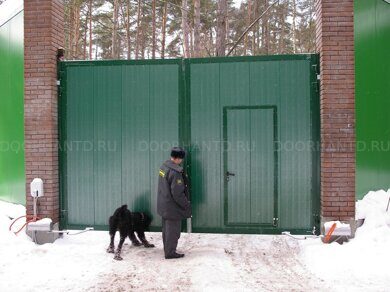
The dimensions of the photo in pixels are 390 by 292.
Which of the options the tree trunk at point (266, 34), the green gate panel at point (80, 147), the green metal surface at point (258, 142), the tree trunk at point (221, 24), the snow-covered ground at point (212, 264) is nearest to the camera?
the snow-covered ground at point (212, 264)

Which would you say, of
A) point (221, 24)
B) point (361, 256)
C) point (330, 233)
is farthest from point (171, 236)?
point (221, 24)

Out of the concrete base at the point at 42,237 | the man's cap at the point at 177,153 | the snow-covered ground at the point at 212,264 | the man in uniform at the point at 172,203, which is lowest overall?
the snow-covered ground at the point at 212,264

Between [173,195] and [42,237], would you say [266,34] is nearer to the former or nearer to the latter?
[173,195]

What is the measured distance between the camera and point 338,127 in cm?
562

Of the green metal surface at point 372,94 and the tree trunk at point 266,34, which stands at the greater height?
the tree trunk at point 266,34

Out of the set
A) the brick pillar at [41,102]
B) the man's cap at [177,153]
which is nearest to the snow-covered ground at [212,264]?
the brick pillar at [41,102]

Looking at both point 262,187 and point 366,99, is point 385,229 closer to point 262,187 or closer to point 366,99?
point 262,187

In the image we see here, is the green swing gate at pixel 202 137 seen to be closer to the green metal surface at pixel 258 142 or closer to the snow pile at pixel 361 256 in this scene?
the green metal surface at pixel 258 142

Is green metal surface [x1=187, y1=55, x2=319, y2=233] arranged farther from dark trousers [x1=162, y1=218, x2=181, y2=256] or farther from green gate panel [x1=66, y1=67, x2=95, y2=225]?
green gate panel [x1=66, y1=67, x2=95, y2=225]

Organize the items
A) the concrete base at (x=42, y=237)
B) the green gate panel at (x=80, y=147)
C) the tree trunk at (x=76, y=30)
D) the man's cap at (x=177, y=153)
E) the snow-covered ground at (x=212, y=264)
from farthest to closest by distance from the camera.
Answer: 1. the tree trunk at (x=76, y=30)
2. the green gate panel at (x=80, y=147)
3. the concrete base at (x=42, y=237)
4. the man's cap at (x=177, y=153)
5. the snow-covered ground at (x=212, y=264)

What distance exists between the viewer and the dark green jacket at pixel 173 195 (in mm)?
5277

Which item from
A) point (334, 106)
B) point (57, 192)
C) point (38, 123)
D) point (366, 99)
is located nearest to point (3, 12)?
point (38, 123)

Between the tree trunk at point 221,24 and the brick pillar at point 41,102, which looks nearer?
the brick pillar at point 41,102

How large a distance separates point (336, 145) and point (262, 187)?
1265 mm
